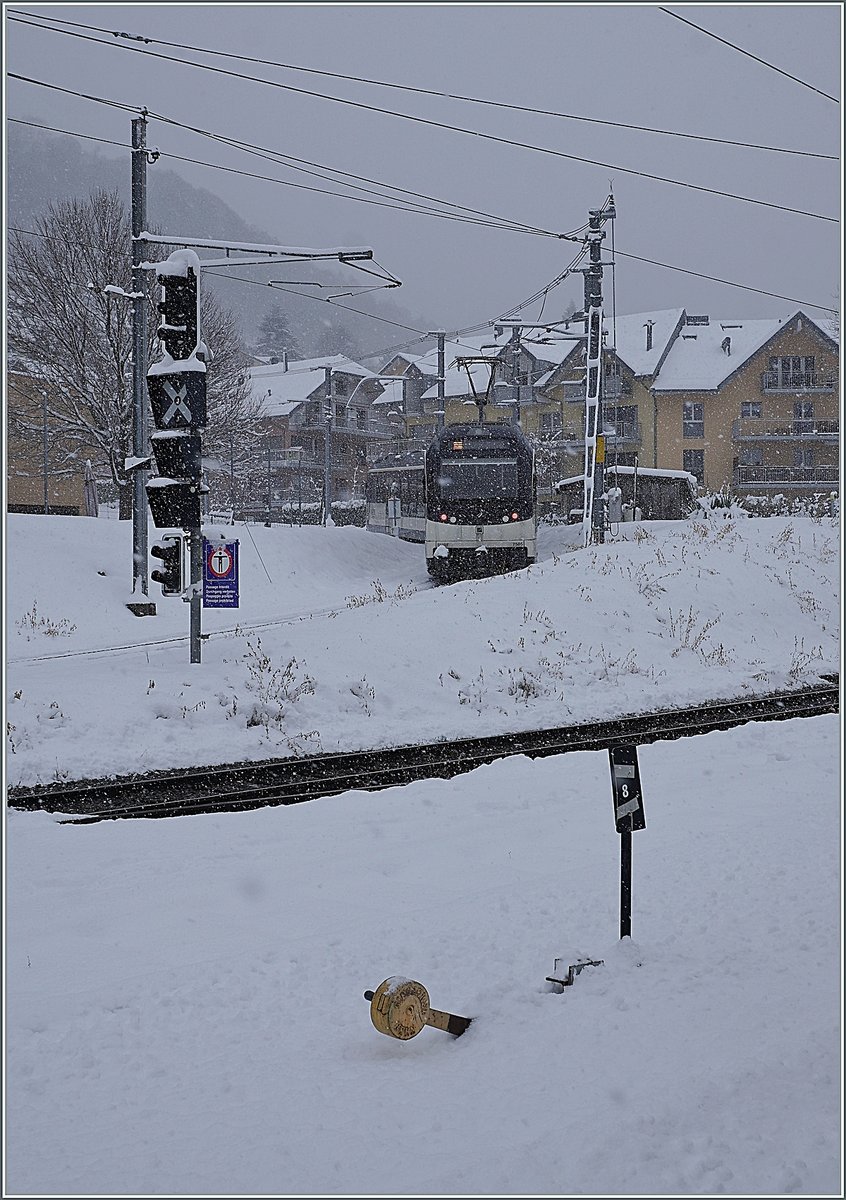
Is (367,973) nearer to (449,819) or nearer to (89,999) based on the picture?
(89,999)

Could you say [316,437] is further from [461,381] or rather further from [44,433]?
[44,433]

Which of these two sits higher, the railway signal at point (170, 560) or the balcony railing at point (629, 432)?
the balcony railing at point (629, 432)

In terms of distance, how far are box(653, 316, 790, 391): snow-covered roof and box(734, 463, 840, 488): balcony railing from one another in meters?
4.98

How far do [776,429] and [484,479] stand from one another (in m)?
37.8

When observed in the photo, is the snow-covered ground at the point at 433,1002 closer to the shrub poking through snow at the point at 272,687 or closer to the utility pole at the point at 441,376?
the shrub poking through snow at the point at 272,687

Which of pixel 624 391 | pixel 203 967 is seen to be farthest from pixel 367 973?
pixel 624 391

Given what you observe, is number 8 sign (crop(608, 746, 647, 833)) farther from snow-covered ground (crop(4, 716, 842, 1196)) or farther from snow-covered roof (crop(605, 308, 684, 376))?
snow-covered roof (crop(605, 308, 684, 376))

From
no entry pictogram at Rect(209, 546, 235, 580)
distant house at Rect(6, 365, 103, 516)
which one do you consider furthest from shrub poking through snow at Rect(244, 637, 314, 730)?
distant house at Rect(6, 365, 103, 516)

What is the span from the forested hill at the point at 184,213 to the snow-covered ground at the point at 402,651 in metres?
5.36

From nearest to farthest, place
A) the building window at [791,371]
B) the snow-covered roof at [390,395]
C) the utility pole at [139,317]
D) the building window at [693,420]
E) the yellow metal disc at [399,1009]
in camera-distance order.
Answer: the yellow metal disc at [399,1009] → the utility pole at [139,317] → the building window at [791,371] → the building window at [693,420] → the snow-covered roof at [390,395]

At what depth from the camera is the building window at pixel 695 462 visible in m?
56.3

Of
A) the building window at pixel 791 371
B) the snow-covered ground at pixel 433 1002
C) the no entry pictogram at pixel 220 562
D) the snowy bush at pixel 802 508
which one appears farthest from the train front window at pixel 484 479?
the building window at pixel 791 371

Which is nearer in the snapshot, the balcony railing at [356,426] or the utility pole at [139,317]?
the utility pole at [139,317]

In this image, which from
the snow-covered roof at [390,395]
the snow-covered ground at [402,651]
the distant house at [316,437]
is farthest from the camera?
the snow-covered roof at [390,395]
